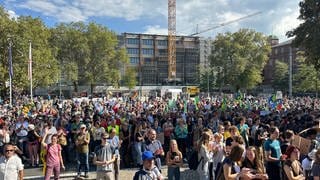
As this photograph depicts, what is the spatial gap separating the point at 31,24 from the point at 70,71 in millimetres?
27734

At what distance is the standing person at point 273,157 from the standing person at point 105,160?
128 inches

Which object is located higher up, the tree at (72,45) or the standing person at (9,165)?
the tree at (72,45)

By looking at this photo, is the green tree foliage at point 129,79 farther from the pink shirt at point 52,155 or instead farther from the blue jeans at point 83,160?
the pink shirt at point 52,155

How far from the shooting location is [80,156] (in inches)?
415

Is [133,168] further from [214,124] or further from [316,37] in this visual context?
[316,37]

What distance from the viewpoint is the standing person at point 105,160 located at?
8078mm

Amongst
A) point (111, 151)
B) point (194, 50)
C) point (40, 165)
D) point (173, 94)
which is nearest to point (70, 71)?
point (173, 94)

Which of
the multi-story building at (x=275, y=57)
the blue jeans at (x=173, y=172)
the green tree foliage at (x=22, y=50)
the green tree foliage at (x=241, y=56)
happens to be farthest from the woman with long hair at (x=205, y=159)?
the multi-story building at (x=275, y=57)

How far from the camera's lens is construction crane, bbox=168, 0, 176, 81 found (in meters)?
120

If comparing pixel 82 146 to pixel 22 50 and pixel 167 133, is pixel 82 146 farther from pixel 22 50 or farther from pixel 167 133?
pixel 22 50

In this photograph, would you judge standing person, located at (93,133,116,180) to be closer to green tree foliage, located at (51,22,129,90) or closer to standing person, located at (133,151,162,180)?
standing person, located at (133,151,162,180)

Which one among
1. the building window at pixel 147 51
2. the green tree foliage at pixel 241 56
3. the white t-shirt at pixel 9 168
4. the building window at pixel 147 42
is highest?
the building window at pixel 147 42

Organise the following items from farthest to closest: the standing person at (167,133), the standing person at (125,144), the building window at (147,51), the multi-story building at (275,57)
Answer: the building window at (147,51), the multi-story building at (275,57), the standing person at (167,133), the standing person at (125,144)

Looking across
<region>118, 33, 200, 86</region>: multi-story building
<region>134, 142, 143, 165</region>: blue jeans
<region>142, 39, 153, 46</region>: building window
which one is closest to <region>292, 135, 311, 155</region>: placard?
<region>134, 142, 143, 165</region>: blue jeans
